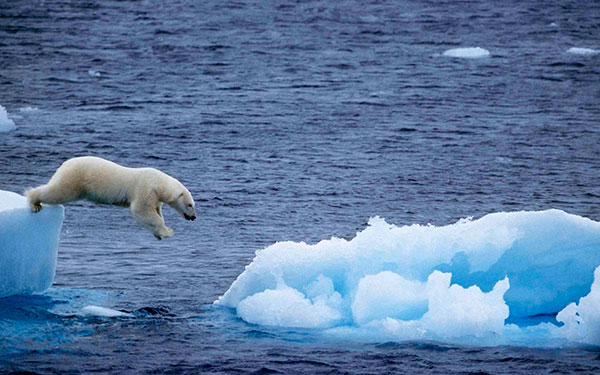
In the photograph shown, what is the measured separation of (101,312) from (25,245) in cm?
101

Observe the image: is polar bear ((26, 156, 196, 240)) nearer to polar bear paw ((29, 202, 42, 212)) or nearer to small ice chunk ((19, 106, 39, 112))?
polar bear paw ((29, 202, 42, 212))

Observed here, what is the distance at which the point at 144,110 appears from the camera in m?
24.0

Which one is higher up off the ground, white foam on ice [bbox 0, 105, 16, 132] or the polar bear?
the polar bear

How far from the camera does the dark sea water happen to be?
32.2ft

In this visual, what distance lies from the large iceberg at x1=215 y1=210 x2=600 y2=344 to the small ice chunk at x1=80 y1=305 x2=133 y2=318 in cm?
112

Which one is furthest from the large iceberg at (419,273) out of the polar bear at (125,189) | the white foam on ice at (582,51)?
the white foam on ice at (582,51)

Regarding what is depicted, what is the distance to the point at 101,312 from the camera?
10586 mm

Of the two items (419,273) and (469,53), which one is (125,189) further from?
(469,53)

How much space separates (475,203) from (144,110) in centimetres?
989

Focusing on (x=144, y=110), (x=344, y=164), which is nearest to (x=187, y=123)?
(x=144, y=110)

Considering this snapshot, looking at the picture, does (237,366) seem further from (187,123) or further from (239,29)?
(239,29)

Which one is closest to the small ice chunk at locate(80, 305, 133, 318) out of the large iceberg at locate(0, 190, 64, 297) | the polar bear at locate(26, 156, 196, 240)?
the large iceberg at locate(0, 190, 64, 297)

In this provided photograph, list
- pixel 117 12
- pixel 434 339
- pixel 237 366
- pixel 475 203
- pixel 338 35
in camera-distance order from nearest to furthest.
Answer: pixel 237 366 → pixel 434 339 → pixel 475 203 → pixel 338 35 → pixel 117 12

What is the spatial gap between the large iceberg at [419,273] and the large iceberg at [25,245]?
1.89 meters
